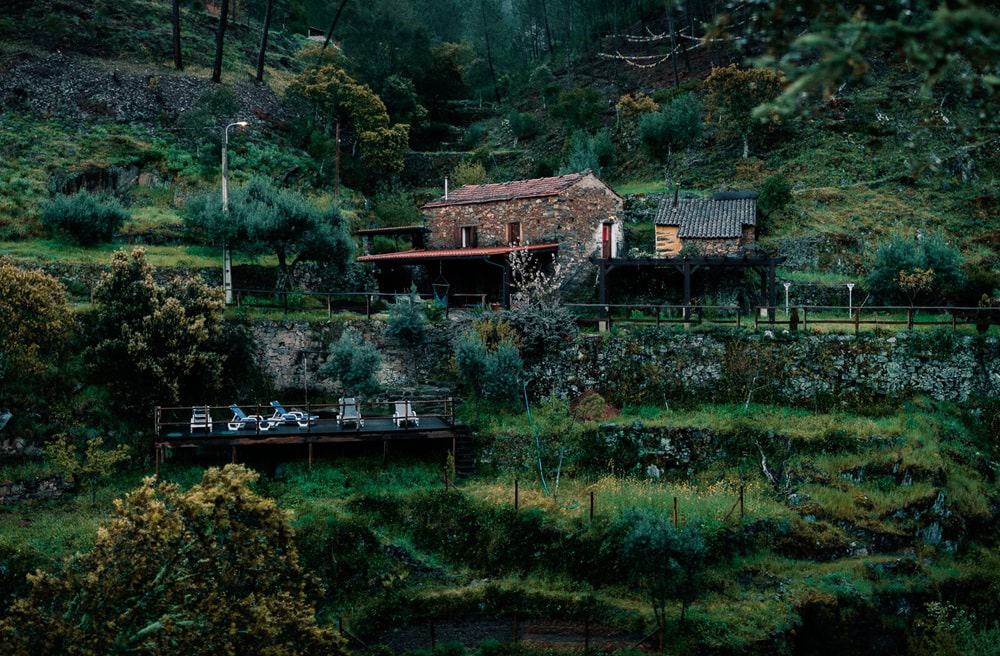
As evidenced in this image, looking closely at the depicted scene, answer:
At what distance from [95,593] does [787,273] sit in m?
30.9

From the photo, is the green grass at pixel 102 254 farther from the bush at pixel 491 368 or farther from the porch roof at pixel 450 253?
the bush at pixel 491 368

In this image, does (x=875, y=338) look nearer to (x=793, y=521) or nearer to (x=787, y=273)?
(x=793, y=521)

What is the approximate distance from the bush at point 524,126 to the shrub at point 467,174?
7931mm

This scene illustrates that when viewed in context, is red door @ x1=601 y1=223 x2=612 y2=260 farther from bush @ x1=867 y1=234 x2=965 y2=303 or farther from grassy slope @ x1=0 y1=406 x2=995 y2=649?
grassy slope @ x1=0 y1=406 x2=995 y2=649

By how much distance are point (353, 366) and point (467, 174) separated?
22947mm

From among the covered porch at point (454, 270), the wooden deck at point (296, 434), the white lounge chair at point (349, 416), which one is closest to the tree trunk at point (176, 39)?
the covered porch at point (454, 270)

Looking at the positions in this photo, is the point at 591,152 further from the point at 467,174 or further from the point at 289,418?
the point at 289,418

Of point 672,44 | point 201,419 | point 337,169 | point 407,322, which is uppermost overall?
point 672,44

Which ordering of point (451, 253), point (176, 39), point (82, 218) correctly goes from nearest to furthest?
1. point (82, 218)
2. point (451, 253)
3. point (176, 39)

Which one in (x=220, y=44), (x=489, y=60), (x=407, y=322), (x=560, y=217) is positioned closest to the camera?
(x=407, y=322)

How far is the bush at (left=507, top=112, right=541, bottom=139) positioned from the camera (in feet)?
192

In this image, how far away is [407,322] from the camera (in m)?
30.8

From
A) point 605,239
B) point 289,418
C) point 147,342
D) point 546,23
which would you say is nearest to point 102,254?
point 147,342

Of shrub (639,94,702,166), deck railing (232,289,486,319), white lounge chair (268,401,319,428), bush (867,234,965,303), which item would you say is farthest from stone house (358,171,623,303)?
shrub (639,94,702,166)
